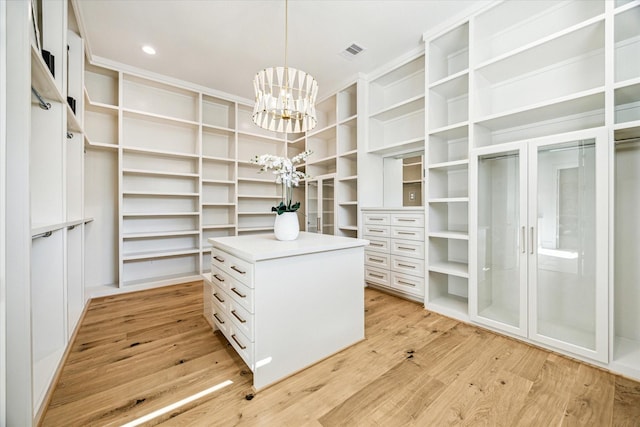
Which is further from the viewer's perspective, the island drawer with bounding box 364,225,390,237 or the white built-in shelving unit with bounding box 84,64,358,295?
the white built-in shelving unit with bounding box 84,64,358,295

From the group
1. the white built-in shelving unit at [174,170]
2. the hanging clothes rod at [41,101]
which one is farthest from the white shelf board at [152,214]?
the hanging clothes rod at [41,101]

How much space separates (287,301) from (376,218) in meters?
2.00

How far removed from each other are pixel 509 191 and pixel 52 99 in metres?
3.52

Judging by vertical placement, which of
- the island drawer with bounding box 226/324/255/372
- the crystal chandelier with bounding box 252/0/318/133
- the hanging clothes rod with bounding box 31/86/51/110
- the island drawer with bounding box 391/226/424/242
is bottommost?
the island drawer with bounding box 226/324/255/372

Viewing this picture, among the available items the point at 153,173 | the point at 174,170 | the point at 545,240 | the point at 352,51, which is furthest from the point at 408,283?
the point at 174,170

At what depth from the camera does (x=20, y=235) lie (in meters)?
1.05

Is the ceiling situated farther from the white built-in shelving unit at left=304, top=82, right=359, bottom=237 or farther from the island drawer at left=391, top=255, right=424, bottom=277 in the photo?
the island drawer at left=391, top=255, right=424, bottom=277

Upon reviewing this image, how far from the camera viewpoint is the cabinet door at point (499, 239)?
207 cm

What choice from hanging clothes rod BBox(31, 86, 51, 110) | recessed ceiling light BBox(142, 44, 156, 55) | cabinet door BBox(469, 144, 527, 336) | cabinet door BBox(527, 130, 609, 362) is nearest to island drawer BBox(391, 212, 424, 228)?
cabinet door BBox(469, 144, 527, 336)

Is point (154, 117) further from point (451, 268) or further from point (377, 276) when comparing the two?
point (451, 268)

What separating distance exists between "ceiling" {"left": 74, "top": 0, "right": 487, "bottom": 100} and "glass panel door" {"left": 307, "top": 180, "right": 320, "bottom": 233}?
64.6 inches

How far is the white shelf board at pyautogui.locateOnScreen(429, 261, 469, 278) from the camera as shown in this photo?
8.13 ft

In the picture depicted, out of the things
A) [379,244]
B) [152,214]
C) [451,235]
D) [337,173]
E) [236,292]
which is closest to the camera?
[236,292]

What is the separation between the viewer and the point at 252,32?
8.87ft
